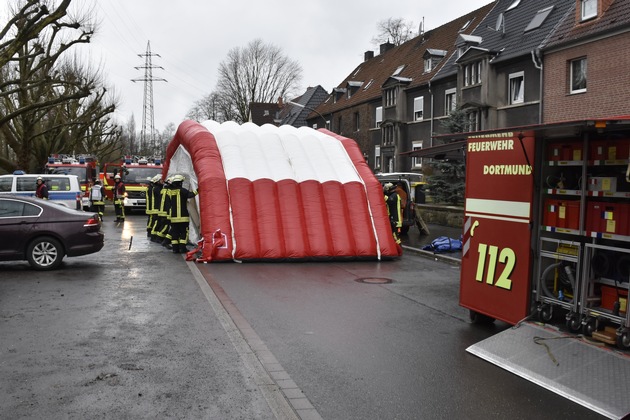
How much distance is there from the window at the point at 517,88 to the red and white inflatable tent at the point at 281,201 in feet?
52.5

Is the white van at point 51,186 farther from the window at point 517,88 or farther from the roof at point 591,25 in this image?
the roof at point 591,25

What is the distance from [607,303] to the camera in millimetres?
6367

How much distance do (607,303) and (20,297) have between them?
330 inches

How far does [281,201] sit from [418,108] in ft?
87.0

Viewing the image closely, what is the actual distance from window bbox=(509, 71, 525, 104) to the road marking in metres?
23.9

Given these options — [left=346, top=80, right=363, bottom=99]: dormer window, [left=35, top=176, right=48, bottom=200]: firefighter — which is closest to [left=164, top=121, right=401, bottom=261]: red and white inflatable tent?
[left=35, top=176, right=48, bottom=200]: firefighter

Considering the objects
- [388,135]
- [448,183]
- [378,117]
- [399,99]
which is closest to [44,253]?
[448,183]

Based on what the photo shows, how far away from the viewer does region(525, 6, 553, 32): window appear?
1144 inches

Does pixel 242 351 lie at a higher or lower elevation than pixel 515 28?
lower

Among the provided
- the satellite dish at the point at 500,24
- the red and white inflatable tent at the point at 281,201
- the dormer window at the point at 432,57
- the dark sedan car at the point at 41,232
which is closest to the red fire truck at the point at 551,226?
the red and white inflatable tent at the point at 281,201

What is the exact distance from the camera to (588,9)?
25500mm

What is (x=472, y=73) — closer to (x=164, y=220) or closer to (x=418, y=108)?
(x=418, y=108)

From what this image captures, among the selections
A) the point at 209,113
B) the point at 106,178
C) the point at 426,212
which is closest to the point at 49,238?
the point at 426,212

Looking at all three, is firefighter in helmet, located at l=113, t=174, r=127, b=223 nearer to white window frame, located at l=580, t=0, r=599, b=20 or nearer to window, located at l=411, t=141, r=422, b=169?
window, located at l=411, t=141, r=422, b=169
